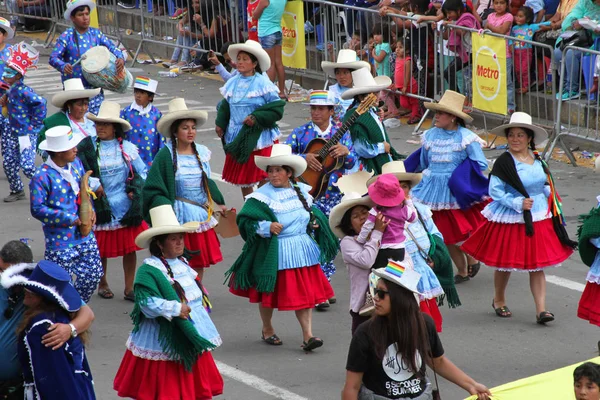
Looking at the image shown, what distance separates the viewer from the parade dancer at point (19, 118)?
1316cm

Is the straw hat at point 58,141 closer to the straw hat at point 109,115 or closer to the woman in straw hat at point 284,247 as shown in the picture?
the straw hat at point 109,115

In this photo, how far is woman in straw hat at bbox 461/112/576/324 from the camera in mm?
9484

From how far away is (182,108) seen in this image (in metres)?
10.1

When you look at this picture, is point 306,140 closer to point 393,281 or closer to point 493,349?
point 493,349

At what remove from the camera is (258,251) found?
29.7 feet

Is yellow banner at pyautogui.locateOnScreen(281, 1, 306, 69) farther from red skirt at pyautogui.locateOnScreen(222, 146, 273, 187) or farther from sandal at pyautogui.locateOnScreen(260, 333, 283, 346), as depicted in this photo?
sandal at pyautogui.locateOnScreen(260, 333, 283, 346)

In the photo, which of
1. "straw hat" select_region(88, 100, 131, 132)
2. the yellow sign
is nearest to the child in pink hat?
"straw hat" select_region(88, 100, 131, 132)

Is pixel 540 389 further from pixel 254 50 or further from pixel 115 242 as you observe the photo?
pixel 254 50

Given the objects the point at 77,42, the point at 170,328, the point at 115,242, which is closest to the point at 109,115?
the point at 115,242

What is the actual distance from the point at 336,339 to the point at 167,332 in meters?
2.45

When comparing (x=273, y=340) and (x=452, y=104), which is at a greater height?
(x=452, y=104)

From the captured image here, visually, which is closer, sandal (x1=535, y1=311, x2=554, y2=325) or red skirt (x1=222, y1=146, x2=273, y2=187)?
sandal (x1=535, y1=311, x2=554, y2=325)

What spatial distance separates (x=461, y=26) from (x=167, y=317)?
9.06 metres

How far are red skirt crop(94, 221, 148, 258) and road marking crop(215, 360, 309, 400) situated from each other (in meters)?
1.82
